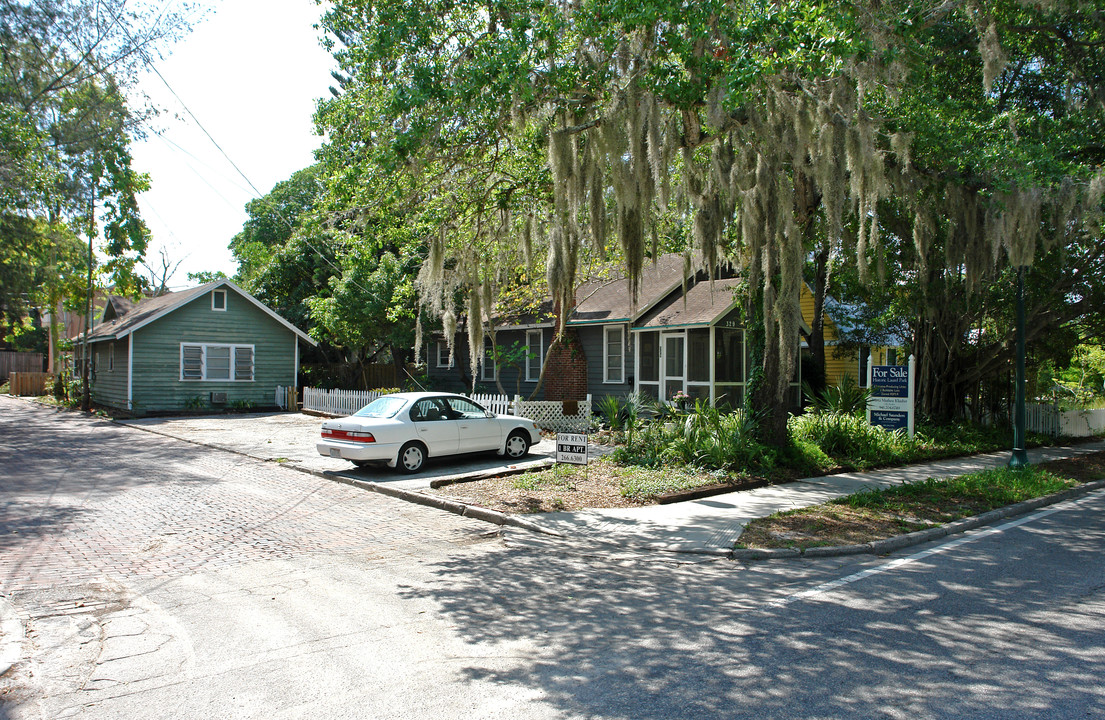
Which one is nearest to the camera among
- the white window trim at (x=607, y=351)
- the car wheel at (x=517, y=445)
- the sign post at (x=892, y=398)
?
the car wheel at (x=517, y=445)

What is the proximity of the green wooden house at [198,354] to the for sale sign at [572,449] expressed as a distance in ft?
66.7

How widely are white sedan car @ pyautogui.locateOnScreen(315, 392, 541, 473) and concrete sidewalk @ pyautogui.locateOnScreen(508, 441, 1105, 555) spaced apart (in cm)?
423

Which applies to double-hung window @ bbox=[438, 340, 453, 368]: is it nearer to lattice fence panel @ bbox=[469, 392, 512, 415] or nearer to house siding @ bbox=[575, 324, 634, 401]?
house siding @ bbox=[575, 324, 634, 401]

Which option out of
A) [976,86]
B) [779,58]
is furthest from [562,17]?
[976,86]

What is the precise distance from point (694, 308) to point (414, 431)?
33.1 feet

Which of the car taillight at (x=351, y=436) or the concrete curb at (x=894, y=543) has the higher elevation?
the car taillight at (x=351, y=436)

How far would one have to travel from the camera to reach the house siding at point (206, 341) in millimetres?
26547

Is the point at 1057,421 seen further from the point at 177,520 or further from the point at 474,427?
the point at 177,520

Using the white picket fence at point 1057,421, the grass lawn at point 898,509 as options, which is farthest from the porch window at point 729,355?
the grass lawn at point 898,509

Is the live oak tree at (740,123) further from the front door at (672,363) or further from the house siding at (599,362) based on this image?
the house siding at (599,362)

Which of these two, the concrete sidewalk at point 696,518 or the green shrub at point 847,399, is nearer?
the concrete sidewalk at point 696,518

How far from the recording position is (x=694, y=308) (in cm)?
2023

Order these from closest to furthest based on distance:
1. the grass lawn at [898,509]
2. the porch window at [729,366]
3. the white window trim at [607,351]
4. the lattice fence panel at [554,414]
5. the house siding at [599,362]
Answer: the grass lawn at [898,509], the lattice fence panel at [554,414], the porch window at [729,366], the house siding at [599,362], the white window trim at [607,351]

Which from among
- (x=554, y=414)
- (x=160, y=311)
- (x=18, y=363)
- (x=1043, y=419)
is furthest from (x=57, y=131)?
(x=18, y=363)
